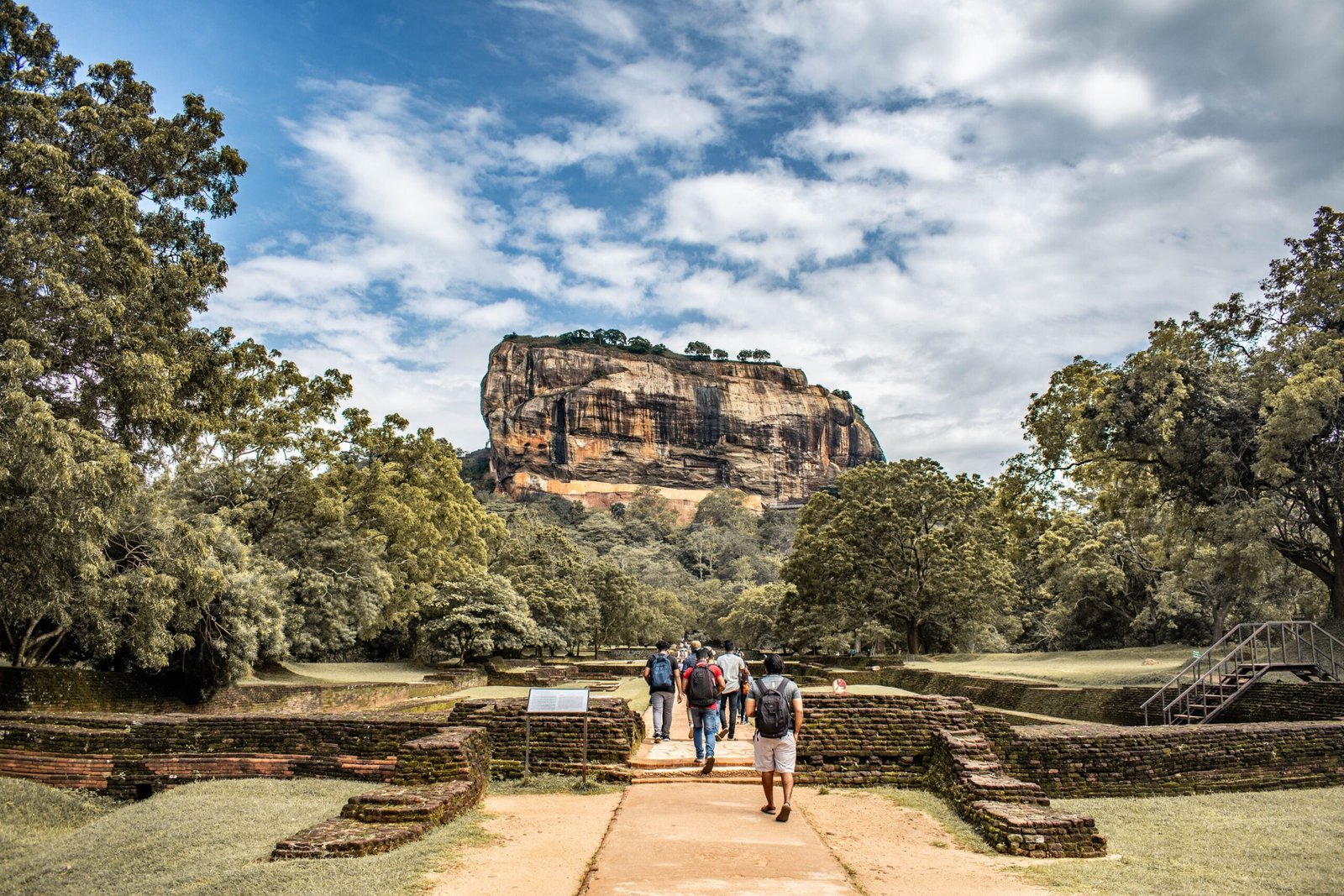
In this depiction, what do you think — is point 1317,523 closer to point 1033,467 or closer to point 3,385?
point 1033,467

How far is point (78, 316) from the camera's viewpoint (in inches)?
444

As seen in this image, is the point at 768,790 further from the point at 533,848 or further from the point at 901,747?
the point at 901,747

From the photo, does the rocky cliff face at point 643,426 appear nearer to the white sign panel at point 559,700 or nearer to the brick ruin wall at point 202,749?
the brick ruin wall at point 202,749

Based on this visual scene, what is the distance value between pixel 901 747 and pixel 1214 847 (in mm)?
2977

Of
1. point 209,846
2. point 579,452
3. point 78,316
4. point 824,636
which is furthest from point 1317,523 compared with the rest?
point 579,452

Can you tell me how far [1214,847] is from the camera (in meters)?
6.57

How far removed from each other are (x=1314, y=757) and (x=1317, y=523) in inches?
431

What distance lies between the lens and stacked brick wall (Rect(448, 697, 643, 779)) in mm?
9023

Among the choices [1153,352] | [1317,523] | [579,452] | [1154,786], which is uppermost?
[579,452]

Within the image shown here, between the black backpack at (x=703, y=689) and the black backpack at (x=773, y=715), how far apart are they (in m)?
1.96

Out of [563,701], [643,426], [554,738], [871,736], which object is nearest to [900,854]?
[871,736]

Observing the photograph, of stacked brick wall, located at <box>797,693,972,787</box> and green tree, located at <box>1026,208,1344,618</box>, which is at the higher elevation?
green tree, located at <box>1026,208,1344,618</box>

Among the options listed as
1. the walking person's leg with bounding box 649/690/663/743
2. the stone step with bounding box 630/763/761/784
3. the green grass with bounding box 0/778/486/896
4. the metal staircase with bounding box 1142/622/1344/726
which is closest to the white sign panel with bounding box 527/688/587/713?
the stone step with bounding box 630/763/761/784

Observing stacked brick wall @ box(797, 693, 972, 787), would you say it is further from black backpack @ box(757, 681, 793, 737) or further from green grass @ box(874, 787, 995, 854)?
black backpack @ box(757, 681, 793, 737)
